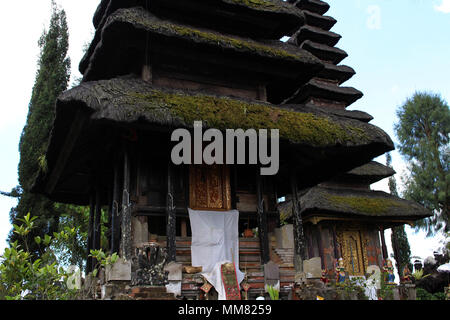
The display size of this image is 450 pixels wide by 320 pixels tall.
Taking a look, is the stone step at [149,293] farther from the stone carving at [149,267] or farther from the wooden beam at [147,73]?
the wooden beam at [147,73]

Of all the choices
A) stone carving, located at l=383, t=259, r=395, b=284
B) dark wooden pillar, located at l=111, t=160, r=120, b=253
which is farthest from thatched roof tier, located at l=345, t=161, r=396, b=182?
dark wooden pillar, located at l=111, t=160, r=120, b=253

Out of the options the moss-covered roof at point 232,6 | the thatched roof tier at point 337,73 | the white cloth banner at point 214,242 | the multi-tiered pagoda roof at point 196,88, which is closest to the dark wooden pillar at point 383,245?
the thatched roof tier at point 337,73

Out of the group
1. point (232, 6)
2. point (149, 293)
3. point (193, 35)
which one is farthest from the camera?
point (232, 6)

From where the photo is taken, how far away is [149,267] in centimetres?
664

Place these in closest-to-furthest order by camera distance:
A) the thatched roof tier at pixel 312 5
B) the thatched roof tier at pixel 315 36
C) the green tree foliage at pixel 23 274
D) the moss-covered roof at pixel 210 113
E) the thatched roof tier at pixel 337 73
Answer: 1. the green tree foliage at pixel 23 274
2. the moss-covered roof at pixel 210 113
3. the thatched roof tier at pixel 337 73
4. the thatched roof tier at pixel 315 36
5. the thatched roof tier at pixel 312 5

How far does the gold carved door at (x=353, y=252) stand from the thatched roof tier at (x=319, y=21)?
43.9ft

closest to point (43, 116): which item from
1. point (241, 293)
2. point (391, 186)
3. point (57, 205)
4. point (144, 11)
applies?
point (57, 205)

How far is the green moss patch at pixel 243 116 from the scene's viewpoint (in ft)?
27.6

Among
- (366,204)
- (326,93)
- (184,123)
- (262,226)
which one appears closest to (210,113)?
(184,123)

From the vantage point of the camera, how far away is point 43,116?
19.7m

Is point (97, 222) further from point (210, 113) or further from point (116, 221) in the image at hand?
point (210, 113)

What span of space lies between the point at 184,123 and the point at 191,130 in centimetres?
35
